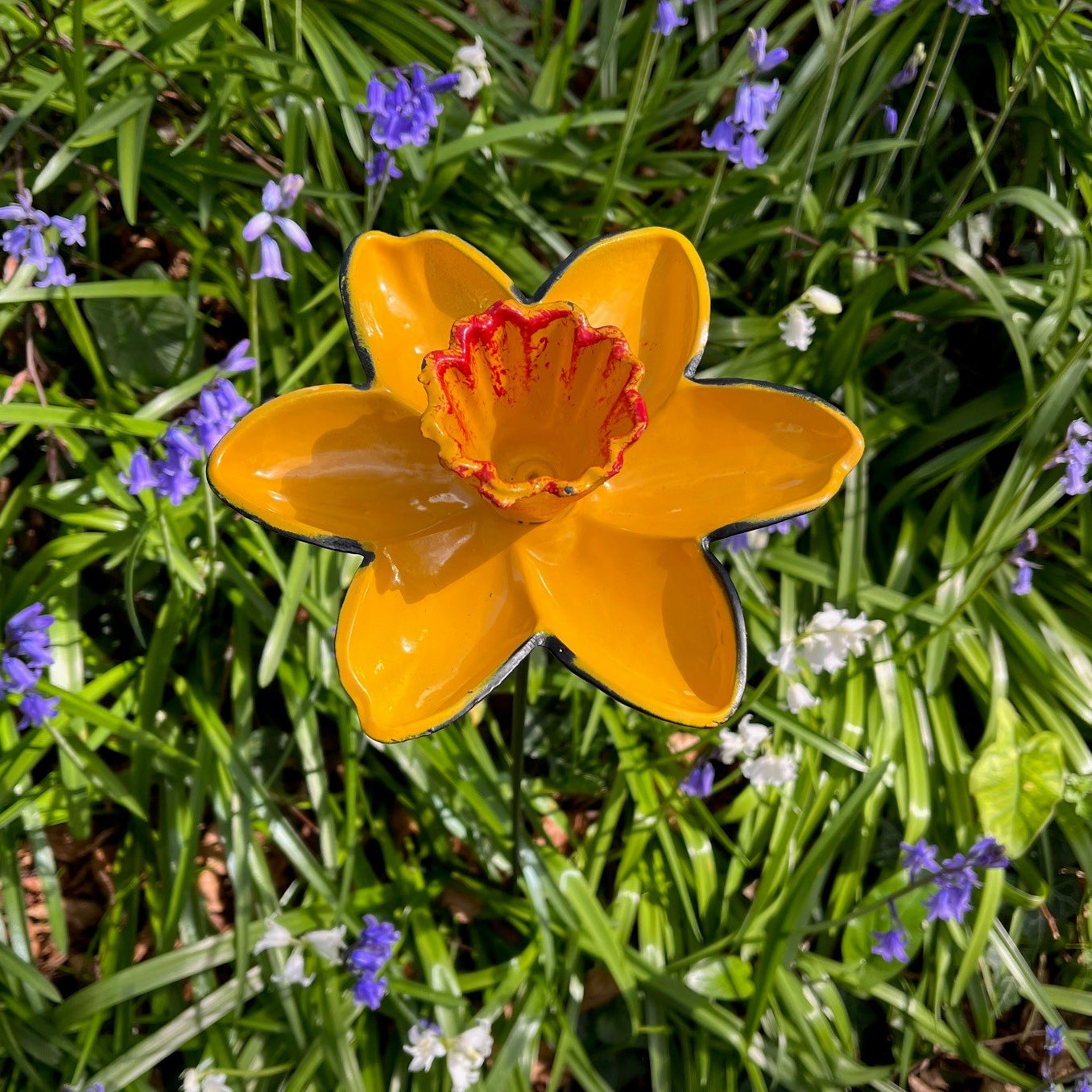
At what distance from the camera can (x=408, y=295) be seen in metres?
1.08

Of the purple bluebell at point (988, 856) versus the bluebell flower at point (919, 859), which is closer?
the purple bluebell at point (988, 856)

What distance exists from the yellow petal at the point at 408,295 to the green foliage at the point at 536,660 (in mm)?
794

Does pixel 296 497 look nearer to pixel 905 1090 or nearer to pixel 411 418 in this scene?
pixel 411 418

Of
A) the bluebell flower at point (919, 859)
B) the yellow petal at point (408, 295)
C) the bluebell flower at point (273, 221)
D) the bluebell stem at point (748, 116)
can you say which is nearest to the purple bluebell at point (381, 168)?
the bluebell flower at point (273, 221)

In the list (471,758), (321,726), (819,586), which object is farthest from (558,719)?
(819,586)

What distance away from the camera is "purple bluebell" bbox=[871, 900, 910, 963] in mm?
1723

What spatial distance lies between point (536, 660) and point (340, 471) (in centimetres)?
105

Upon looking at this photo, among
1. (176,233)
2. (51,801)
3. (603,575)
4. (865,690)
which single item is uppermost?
(603,575)

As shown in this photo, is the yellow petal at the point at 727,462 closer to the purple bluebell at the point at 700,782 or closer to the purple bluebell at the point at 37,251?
the purple bluebell at the point at 700,782

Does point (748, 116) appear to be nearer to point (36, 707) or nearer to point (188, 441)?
point (188, 441)

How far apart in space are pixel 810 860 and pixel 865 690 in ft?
1.56

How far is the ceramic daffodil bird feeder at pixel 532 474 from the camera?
0.93 meters

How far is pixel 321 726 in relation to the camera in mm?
2123

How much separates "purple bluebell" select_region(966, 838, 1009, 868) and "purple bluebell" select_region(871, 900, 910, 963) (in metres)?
0.27
